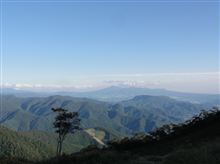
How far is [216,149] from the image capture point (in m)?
16.6

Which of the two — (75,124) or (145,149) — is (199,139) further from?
(75,124)

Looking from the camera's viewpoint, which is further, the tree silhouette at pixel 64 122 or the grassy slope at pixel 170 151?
the tree silhouette at pixel 64 122

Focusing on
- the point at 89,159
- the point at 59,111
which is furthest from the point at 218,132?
the point at 59,111

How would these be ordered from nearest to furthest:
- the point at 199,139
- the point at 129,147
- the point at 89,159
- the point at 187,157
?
1. the point at 187,157
2. the point at 89,159
3. the point at 199,139
4. the point at 129,147

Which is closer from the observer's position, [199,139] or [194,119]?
[199,139]

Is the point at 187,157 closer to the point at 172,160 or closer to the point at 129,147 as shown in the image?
the point at 172,160

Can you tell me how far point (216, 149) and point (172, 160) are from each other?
7.42ft

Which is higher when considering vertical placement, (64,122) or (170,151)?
(170,151)

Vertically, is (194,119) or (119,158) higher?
(194,119)

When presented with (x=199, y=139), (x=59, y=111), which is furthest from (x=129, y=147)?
(x=59, y=111)

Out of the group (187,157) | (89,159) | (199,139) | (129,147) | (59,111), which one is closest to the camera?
(187,157)

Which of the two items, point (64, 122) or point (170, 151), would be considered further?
point (64, 122)

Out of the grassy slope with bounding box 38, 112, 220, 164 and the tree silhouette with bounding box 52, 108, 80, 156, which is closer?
the grassy slope with bounding box 38, 112, 220, 164

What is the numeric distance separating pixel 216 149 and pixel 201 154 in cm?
177
